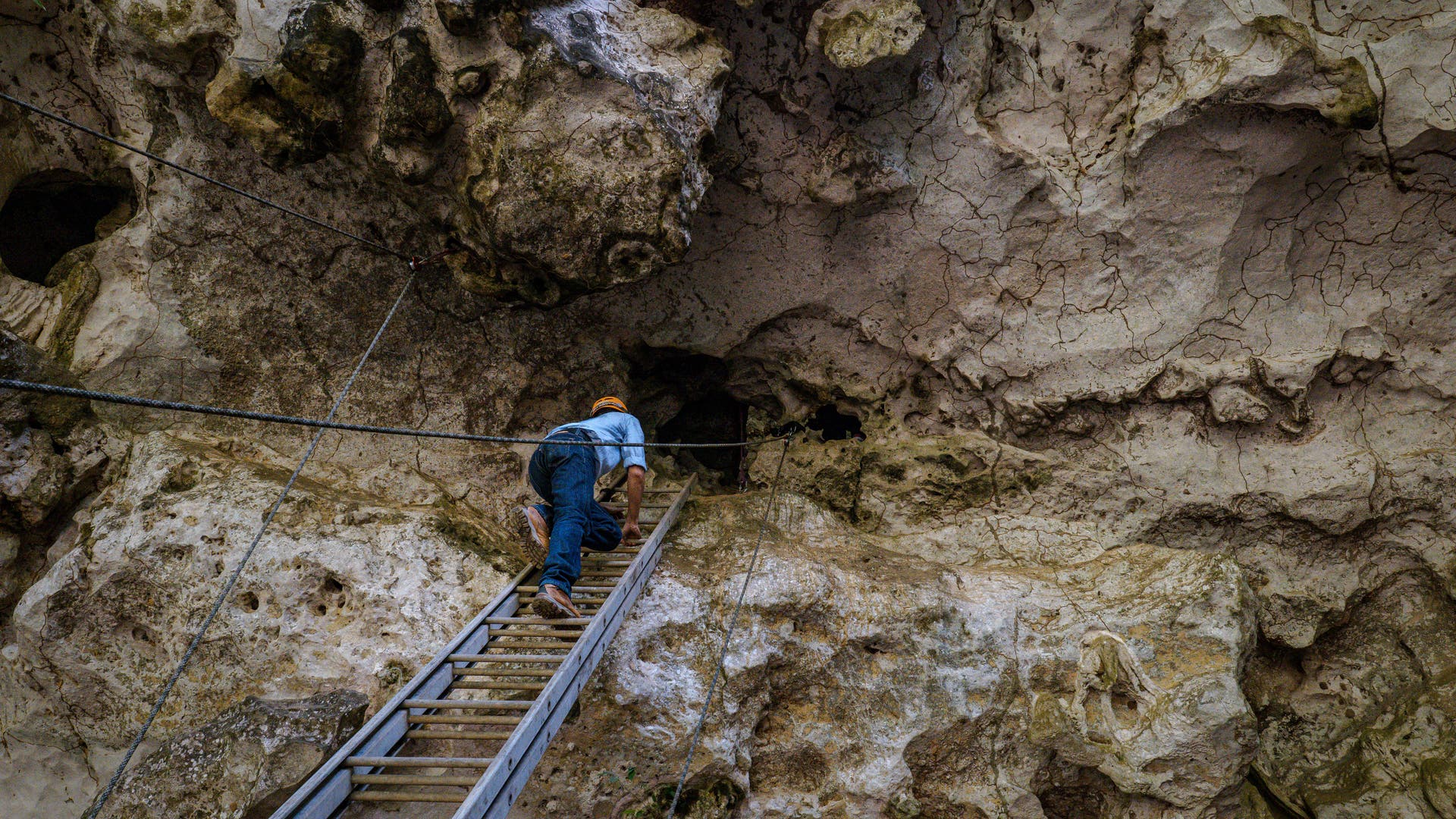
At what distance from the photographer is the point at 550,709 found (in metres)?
2.61

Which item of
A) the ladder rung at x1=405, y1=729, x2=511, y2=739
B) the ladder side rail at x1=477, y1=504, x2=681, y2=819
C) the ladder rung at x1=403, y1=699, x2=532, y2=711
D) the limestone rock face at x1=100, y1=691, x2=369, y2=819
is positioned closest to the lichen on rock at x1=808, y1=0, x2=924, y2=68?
the ladder side rail at x1=477, y1=504, x2=681, y2=819

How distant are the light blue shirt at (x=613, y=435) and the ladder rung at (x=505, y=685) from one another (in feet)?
3.13

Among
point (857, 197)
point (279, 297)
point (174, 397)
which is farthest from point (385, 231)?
point (857, 197)

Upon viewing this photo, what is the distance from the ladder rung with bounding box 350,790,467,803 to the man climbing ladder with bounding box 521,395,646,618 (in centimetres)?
85

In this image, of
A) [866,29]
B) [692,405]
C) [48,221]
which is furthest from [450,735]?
[48,221]

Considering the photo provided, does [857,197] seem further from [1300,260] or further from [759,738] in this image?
[759,738]

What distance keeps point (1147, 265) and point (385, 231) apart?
→ 383cm

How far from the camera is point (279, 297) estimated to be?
13.8 ft

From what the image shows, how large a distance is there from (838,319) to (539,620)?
7.72ft

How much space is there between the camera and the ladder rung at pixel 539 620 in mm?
3105

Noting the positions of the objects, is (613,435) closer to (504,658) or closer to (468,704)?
(504,658)

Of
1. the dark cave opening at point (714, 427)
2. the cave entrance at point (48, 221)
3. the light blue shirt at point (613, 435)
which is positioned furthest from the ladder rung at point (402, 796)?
the cave entrance at point (48, 221)

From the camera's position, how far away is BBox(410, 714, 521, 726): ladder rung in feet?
8.45

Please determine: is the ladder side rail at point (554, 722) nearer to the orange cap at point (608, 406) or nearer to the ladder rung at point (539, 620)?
the ladder rung at point (539, 620)
